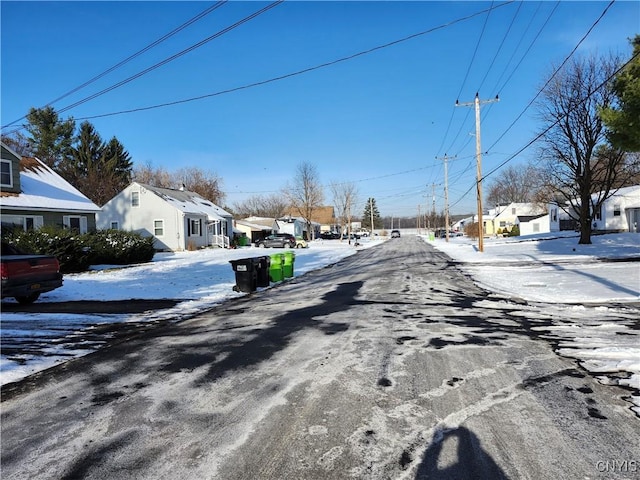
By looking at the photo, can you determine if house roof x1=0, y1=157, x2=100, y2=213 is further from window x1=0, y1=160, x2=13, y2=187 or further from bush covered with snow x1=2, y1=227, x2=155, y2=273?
bush covered with snow x1=2, y1=227, x2=155, y2=273

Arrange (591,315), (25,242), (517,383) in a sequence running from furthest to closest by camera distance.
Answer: (25,242), (591,315), (517,383)

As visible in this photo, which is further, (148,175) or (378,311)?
(148,175)

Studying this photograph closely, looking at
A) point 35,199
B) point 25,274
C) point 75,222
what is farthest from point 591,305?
point 75,222

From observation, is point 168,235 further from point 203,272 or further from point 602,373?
point 602,373

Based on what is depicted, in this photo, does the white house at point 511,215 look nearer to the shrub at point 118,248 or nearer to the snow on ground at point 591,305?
the snow on ground at point 591,305

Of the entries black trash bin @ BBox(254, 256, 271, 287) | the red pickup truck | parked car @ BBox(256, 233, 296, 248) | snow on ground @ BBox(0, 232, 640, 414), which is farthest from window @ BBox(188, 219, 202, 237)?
the red pickup truck

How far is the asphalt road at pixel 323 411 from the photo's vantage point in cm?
311

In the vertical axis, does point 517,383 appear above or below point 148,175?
below

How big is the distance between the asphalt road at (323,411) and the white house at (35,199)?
18781 millimetres

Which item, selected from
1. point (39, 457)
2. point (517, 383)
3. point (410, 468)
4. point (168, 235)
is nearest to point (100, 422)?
point (39, 457)

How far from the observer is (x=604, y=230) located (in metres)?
44.8

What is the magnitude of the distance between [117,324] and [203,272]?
1013cm

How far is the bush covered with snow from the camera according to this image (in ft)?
56.0

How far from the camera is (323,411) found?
3.98 metres
